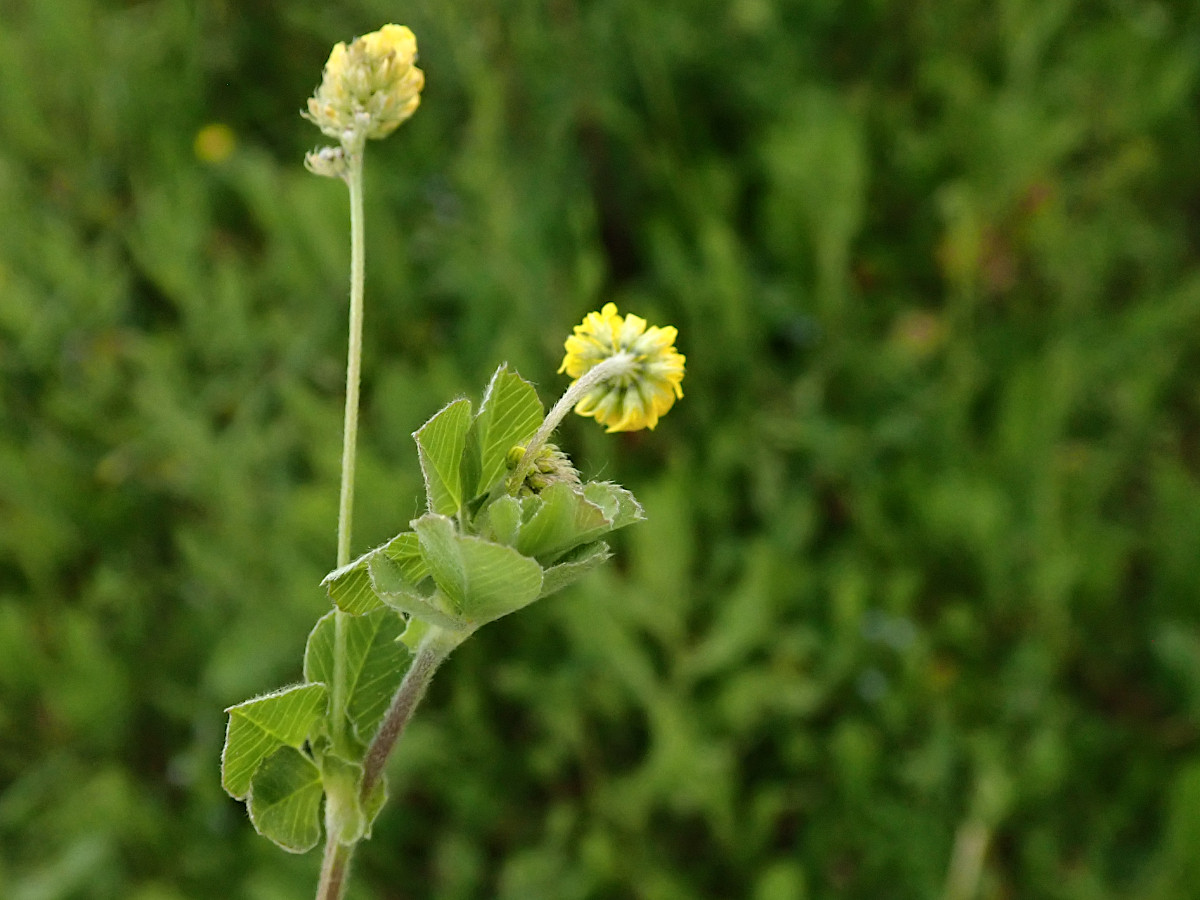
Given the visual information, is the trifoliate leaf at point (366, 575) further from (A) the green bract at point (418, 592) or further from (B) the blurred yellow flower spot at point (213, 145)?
(B) the blurred yellow flower spot at point (213, 145)

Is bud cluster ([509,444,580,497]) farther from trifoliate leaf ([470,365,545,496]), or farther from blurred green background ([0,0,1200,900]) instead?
blurred green background ([0,0,1200,900])

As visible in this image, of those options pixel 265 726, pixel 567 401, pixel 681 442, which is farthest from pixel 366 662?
pixel 681 442

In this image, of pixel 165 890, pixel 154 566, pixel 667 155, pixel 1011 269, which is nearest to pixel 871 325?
pixel 1011 269

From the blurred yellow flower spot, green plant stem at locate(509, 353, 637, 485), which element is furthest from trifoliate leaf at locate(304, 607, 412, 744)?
the blurred yellow flower spot

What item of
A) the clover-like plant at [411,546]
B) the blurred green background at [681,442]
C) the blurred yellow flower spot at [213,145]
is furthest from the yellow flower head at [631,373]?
the blurred yellow flower spot at [213,145]

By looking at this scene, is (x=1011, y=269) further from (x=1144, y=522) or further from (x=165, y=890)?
(x=165, y=890)
